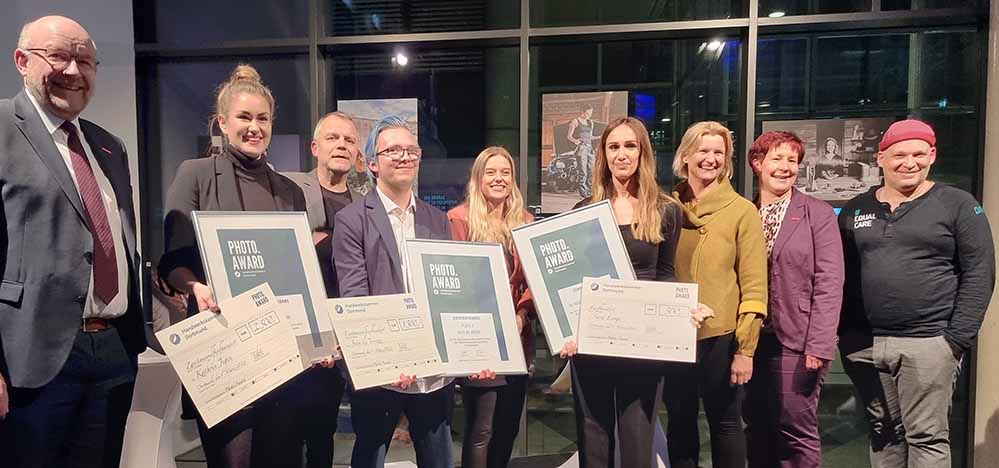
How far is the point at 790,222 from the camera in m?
2.25

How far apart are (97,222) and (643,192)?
6.03 ft

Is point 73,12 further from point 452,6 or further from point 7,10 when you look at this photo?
point 452,6

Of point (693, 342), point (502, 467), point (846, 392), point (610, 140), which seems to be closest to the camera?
point (693, 342)

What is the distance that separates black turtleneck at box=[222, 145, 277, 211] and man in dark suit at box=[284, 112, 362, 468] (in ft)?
1.03

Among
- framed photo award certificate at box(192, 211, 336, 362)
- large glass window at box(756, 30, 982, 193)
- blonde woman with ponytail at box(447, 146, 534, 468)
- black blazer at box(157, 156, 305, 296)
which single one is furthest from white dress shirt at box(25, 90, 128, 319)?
large glass window at box(756, 30, 982, 193)

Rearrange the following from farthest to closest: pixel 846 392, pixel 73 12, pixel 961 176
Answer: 1. pixel 846 392
2. pixel 73 12
3. pixel 961 176

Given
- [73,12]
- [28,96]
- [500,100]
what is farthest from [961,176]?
[73,12]

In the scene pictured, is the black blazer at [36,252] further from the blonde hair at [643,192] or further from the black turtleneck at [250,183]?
the blonde hair at [643,192]

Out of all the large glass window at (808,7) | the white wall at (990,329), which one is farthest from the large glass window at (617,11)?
the white wall at (990,329)

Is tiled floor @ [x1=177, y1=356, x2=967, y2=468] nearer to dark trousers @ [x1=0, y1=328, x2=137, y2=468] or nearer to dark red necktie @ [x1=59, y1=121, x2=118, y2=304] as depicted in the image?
dark trousers @ [x1=0, y1=328, x2=137, y2=468]

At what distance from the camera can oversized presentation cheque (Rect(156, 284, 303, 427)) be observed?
1616mm

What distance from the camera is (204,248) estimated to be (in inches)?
64.4

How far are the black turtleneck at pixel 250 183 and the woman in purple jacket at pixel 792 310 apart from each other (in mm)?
2041

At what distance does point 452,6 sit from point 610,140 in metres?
1.96
